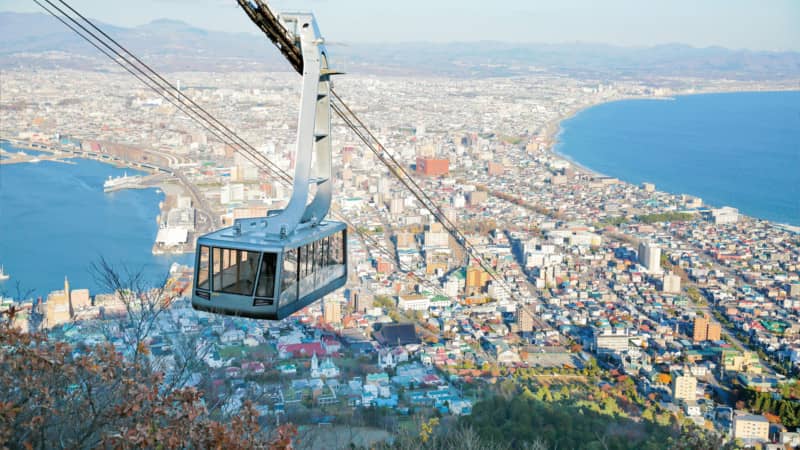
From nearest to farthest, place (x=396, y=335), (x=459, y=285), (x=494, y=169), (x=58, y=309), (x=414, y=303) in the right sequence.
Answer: (x=58, y=309)
(x=396, y=335)
(x=414, y=303)
(x=459, y=285)
(x=494, y=169)

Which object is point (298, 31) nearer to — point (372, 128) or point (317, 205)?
point (317, 205)

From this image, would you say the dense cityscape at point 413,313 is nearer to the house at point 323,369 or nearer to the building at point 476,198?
the house at point 323,369

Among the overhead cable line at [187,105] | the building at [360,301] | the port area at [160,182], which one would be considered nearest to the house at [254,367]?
the overhead cable line at [187,105]

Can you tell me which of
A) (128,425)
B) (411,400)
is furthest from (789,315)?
(128,425)

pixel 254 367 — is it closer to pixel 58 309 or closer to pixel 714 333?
pixel 58 309

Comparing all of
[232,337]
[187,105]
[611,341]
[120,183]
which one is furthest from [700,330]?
[120,183]

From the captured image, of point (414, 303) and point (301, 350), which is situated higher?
point (301, 350)
